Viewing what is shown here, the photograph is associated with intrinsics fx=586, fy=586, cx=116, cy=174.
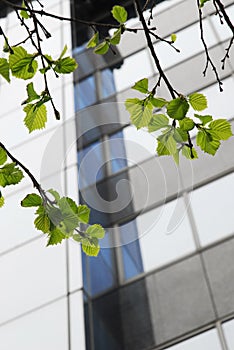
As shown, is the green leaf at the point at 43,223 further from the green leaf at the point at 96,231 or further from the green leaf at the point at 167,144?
the green leaf at the point at 167,144

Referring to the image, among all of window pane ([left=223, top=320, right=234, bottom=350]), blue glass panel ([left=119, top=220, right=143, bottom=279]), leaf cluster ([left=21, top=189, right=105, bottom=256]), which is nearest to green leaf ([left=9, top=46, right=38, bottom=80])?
leaf cluster ([left=21, top=189, right=105, bottom=256])

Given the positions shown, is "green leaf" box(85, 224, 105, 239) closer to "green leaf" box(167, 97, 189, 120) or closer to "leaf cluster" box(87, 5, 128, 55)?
"green leaf" box(167, 97, 189, 120)

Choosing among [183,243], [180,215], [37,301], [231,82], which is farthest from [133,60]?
[180,215]

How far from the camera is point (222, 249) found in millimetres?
7270

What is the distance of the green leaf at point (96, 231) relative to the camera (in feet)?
6.55

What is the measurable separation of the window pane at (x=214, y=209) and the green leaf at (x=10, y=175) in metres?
5.79

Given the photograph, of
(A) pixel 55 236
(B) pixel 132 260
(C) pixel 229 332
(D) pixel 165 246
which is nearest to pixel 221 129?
(A) pixel 55 236

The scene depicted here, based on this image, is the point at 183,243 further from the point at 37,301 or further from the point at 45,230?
the point at 45,230

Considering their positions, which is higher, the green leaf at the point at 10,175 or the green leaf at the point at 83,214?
the green leaf at the point at 10,175

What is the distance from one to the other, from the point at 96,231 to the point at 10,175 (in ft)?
1.14

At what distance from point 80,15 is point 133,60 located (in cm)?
263

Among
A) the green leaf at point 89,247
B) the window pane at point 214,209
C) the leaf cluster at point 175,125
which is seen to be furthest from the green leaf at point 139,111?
the window pane at point 214,209

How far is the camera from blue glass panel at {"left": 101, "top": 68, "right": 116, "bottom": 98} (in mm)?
Result: 11185

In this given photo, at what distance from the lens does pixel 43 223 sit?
188cm
